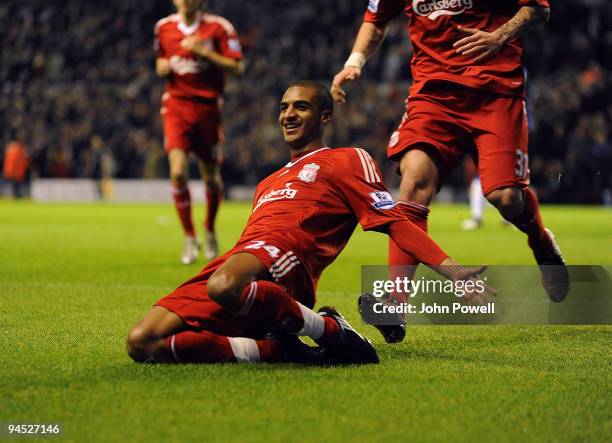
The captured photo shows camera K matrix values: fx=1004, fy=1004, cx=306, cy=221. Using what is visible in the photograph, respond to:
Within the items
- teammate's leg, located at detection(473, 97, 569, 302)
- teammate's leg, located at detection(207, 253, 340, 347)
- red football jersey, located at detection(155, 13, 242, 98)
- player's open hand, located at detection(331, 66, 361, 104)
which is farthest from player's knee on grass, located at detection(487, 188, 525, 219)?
red football jersey, located at detection(155, 13, 242, 98)

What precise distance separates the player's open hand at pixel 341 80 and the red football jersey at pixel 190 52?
4559 millimetres

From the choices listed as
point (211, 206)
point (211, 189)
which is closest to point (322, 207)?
point (211, 206)

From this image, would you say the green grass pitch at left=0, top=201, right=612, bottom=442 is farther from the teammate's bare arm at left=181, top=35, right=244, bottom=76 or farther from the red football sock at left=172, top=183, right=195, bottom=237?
the teammate's bare arm at left=181, top=35, right=244, bottom=76

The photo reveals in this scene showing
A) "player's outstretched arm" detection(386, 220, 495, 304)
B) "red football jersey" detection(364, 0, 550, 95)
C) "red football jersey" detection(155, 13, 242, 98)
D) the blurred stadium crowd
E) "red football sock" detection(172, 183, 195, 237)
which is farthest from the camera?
the blurred stadium crowd

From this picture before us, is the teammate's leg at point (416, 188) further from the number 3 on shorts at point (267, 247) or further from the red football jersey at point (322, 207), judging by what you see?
the number 3 on shorts at point (267, 247)

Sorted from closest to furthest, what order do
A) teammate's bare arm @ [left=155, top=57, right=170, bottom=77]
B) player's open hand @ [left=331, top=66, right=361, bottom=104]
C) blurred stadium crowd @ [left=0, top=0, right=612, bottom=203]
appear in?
1. player's open hand @ [left=331, top=66, right=361, bottom=104]
2. teammate's bare arm @ [left=155, top=57, right=170, bottom=77]
3. blurred stadium crowd @ [left=0, top=0, right=612, bottom=203]

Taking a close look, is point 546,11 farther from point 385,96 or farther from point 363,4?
point 363,4

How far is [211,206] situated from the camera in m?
9.34

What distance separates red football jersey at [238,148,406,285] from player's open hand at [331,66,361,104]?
1.62 feet

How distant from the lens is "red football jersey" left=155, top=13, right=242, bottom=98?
9.30 meters

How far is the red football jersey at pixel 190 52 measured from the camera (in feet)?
30.5

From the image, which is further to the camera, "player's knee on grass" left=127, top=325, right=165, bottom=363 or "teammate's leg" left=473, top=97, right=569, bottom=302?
"teammate's leg" left=473, top=97, right=569, bottom=302

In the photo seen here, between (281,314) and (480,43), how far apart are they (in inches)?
75.7

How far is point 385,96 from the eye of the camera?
25.8 m
